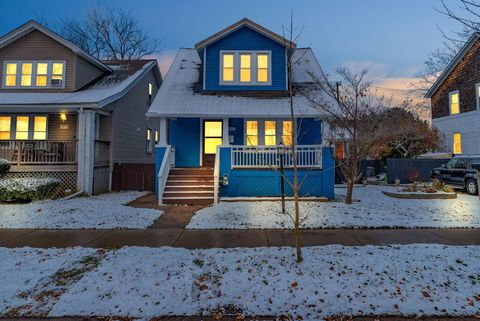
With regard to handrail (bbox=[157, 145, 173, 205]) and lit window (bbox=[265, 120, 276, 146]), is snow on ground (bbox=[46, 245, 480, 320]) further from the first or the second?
lit window (bbox=[265, 120, 276, 146])

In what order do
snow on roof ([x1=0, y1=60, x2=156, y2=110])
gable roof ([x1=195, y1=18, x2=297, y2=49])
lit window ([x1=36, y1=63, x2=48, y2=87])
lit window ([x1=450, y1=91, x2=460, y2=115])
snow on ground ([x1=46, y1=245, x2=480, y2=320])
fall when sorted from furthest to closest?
lit window ([x1=450, y1=91, x2=460, y2=115]) < lit window ([x1=36, y1=63, x2=48, y2=87]) < gable roof ([x1=195, y1=18, x2=297, y2=49]) < snow on roof ([x1=0, y1=60, x2=156, y2=110]) < snow on ground ([x1=46, y1=245, x2=480, y2=320])

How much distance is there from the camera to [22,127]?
13.7 meters

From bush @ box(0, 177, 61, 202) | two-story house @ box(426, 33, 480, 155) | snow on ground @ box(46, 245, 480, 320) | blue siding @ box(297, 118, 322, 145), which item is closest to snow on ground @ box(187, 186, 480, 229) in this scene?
snow on ground @ box(46, 245, 480, 320)

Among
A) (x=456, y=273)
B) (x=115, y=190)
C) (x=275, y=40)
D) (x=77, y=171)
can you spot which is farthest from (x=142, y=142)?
(x=456, y=273)

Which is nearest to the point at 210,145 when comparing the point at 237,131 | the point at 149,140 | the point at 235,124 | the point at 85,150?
the point at 237,131

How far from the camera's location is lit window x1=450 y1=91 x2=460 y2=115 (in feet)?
61.8

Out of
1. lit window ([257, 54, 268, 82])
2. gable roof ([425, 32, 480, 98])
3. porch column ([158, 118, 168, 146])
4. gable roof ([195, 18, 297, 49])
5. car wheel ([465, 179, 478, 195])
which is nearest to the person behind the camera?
porch column ([158, 118, 168, 146])

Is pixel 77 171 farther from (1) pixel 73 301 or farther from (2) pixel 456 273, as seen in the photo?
(2) pixel 456 273

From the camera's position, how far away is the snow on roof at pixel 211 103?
10.9 meters

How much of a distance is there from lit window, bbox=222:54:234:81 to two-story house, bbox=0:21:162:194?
549 centimetres

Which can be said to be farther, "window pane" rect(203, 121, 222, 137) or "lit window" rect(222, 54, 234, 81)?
"window pane" rect(203, 121, 222, 137)

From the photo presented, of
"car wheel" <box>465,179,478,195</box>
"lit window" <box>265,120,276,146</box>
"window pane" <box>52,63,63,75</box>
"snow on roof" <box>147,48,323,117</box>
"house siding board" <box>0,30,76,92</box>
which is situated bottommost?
"car wheel" <box>465,179,478,195</box>

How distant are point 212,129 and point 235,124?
1179 mm

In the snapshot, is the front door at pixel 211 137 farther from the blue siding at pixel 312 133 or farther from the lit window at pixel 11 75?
the lit window at pixel 11 75
